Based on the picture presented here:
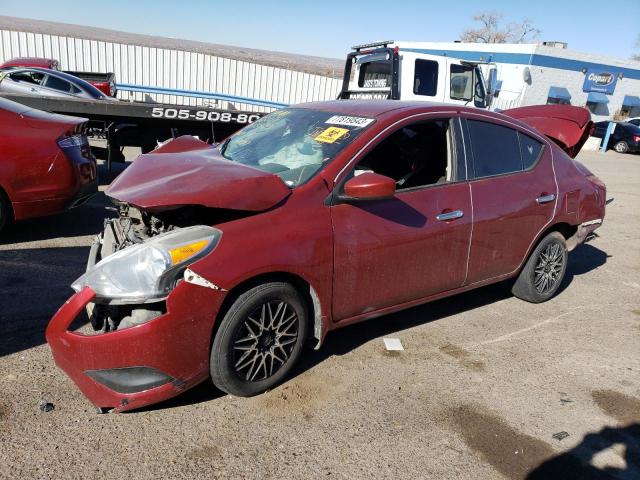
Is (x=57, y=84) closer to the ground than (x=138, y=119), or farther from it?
farther from it

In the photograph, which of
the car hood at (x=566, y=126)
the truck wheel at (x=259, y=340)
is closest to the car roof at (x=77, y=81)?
the car hood at (x=566, y=126)

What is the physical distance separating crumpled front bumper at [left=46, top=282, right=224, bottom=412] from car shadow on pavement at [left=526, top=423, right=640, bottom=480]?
185cm

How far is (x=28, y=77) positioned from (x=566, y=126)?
41.9 ft

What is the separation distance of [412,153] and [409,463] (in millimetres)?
2229

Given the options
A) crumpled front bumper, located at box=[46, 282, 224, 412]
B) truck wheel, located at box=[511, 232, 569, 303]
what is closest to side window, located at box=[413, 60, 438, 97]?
truck wheel, located at box=[511, 232, 569, 303]

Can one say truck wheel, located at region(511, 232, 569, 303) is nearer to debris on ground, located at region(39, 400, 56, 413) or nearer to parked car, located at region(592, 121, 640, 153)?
debris on ground, located at region(39, 400, 56, 413)

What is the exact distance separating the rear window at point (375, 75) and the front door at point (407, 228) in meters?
7.43

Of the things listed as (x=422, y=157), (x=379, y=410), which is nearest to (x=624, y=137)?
(x=422, y=157)

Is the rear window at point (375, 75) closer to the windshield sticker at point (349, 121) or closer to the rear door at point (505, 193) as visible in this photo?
the rear door at point (505, 193)

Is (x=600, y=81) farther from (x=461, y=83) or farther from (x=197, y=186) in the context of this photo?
(x=197, y=186)

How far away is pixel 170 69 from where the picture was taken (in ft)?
68.7

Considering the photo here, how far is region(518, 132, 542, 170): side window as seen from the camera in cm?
433

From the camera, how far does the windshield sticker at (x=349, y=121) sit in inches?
138

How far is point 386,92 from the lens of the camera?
10.8 metres
